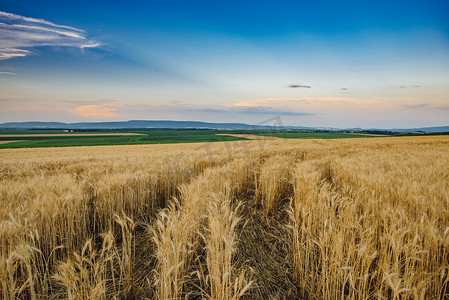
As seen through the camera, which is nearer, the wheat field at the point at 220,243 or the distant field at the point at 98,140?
the wheat field at the point at 220,243

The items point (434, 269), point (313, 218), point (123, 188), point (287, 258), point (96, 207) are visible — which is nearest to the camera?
point (434, 269)

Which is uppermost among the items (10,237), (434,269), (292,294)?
(10,237)

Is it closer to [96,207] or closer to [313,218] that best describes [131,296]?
[96,207]

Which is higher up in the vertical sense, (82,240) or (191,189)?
(191,189)

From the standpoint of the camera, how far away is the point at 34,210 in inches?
92.5

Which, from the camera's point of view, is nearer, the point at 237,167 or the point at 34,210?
the point at 34,210

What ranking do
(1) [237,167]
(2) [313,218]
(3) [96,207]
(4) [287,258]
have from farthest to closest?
(1) [237,167], (3) [96,207], (2) [313,218], (4) [287,258]

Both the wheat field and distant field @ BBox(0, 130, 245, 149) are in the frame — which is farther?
distant field @ BBox(0, 130, 245, 149)

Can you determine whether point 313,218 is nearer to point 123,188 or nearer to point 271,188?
point 271,188

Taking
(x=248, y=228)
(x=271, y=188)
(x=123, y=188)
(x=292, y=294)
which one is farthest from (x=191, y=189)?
(x=292, y=294)

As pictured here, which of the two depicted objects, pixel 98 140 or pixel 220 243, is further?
pixel 98 140

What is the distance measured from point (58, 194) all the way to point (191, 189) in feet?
6.48

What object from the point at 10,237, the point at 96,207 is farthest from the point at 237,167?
the point at 10,237

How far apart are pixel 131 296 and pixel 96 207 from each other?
183cm
